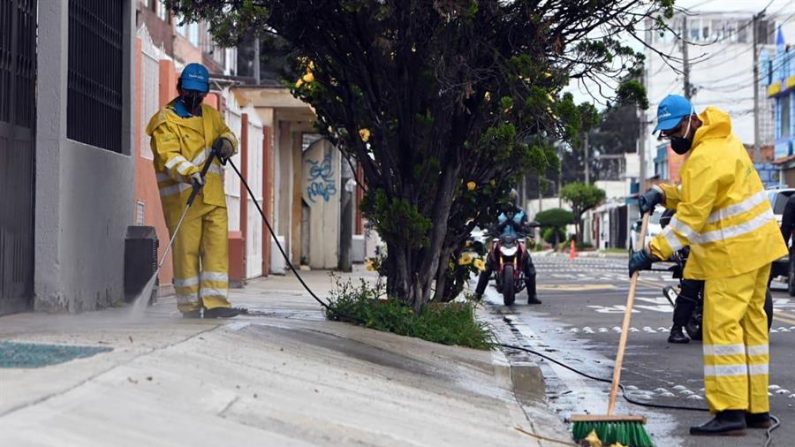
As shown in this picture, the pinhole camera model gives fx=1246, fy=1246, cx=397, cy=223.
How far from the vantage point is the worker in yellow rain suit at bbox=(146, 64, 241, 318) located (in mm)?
9820

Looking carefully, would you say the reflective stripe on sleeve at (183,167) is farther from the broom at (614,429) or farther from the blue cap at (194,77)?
the broom at (614,429)

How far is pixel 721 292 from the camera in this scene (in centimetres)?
713

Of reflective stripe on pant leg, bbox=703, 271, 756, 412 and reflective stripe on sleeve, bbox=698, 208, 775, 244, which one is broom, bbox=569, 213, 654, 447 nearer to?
reflective stripe on pant leg, bbox=703, 271, 756, 412

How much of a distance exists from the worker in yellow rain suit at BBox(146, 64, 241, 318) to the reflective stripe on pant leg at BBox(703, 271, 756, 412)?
4.27 metres

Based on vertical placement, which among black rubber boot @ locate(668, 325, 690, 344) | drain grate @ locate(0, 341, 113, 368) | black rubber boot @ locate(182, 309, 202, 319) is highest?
drain grate @ locate(0, 341, 113, 368)

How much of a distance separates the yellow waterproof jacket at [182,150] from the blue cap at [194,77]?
8.8 inches

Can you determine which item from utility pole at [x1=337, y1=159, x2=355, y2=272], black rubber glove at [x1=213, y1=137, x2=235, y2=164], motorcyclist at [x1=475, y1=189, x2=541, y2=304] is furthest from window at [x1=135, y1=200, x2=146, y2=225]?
utility pole at [x1=337, y1=159, x2=355, y2=272]

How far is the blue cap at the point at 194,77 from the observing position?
9820 mm

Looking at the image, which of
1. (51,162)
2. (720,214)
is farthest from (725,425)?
(51,162)

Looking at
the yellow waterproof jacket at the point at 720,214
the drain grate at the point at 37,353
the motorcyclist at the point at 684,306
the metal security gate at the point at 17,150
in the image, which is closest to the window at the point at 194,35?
the motorcyclist at the point at 684,306

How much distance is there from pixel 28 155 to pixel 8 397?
16.2ft

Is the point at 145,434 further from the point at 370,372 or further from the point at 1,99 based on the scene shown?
the point at 1,99

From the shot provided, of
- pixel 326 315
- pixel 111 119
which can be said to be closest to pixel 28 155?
pixel 111 119

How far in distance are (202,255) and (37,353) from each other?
3504mm
